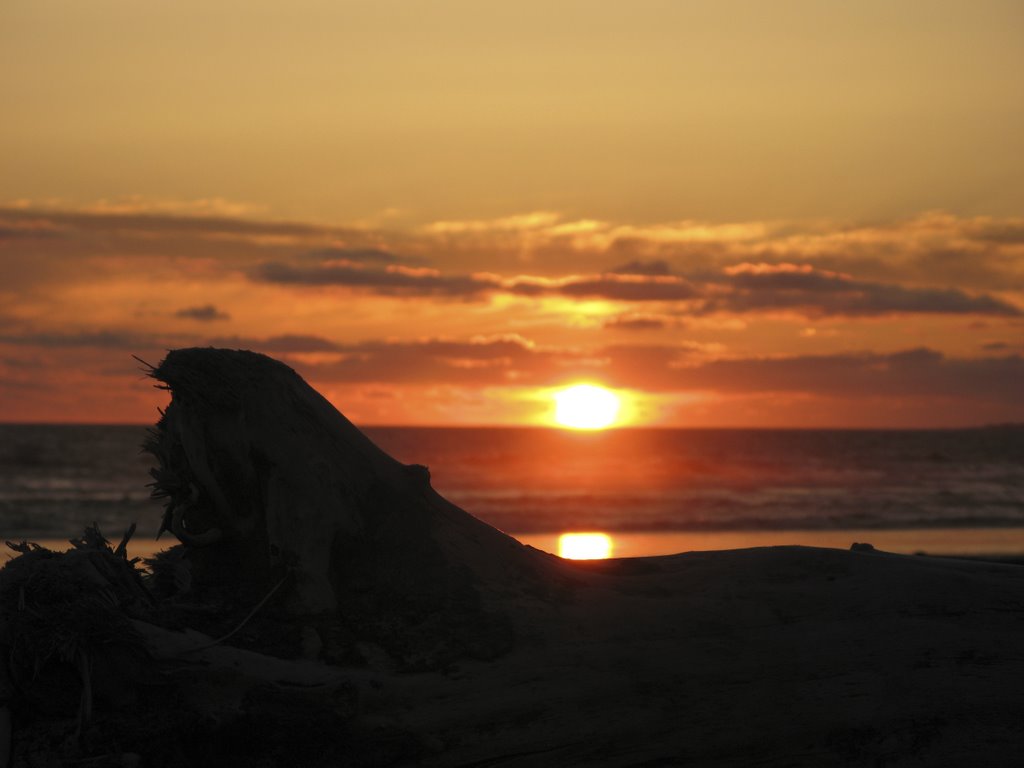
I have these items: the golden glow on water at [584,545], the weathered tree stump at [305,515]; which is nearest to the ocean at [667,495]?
the golden glow on water at [584,545]

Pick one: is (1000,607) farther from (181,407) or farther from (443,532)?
(181,407)

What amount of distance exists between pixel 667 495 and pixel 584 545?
45.1ft

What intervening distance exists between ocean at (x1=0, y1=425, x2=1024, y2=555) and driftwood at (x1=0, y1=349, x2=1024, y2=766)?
1167cm

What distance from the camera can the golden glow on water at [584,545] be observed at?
66.8 ft

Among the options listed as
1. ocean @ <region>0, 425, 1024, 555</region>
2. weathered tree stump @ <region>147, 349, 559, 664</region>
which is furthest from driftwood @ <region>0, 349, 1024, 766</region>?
ocean @ <region>0, 425, 1024, 555</region>

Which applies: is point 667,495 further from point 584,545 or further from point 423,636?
point 423,636

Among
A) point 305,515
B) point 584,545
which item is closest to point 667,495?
point 584,545

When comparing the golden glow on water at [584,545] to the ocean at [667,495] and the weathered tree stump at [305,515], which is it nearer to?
the ocean at [667,495]

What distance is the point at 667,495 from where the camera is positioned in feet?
117

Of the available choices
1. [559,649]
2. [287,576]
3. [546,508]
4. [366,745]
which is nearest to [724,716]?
[559,649]

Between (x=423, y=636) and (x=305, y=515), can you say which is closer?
(x=423, y=636)

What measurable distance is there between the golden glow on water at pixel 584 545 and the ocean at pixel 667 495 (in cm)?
37

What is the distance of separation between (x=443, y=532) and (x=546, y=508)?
963 inches

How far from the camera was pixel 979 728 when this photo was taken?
231 inches
